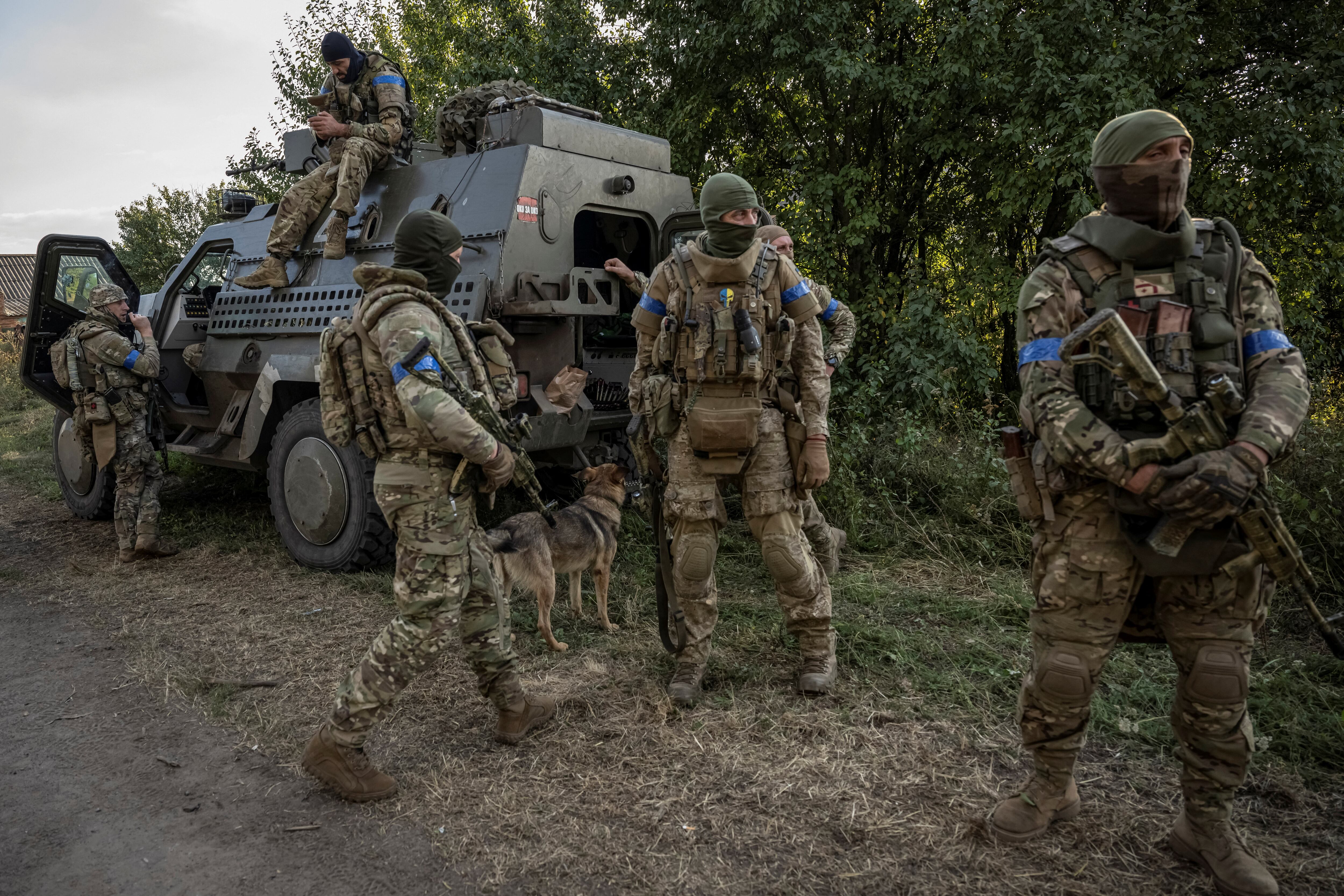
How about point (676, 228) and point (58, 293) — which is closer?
point (676, 228)

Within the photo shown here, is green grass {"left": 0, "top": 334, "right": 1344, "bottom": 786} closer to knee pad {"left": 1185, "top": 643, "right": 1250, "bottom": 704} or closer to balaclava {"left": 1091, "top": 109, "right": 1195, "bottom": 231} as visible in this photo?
knee pad {"left": 1185, "top": 643, "right": 1250, "bottom": 704}

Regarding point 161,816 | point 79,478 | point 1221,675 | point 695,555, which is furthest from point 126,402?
point 1221,675

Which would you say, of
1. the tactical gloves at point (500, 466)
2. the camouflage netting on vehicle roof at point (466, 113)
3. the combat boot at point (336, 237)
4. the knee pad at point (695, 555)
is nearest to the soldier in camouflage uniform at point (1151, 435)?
the knee pad at point (695, 555)

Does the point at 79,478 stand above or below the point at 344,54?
below

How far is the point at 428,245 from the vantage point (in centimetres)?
309

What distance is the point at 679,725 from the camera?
3.37 meters

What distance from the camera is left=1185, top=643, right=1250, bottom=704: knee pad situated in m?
2.24

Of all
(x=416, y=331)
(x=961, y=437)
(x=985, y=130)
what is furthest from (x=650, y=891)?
(x=985, y=130)

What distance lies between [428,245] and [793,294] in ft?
4.53

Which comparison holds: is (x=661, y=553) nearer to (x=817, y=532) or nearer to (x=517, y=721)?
(x=517, y=721)

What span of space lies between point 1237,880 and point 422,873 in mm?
2164

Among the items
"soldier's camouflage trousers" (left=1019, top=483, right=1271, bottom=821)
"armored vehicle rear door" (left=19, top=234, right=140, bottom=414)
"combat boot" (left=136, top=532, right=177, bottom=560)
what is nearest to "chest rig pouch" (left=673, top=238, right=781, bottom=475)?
"soldier's camouflage trousers" (left=1019, top=483, right=1271, bottom=821)

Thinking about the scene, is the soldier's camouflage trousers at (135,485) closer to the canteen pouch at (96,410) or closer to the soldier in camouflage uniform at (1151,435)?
the canteen pouch at (96,410)

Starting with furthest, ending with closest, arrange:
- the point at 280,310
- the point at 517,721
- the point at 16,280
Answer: the point at 16,280, the point at 280,310, the point at 517,721
